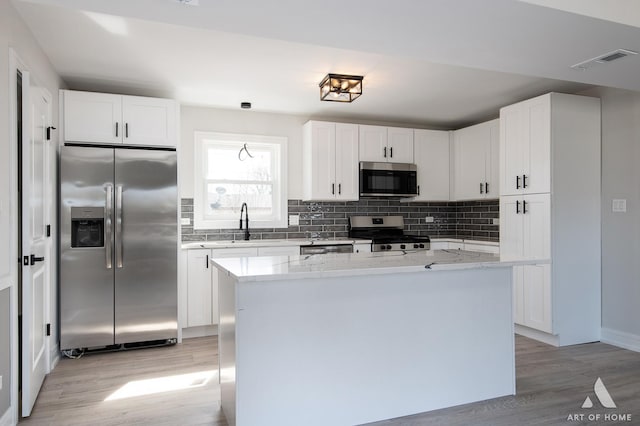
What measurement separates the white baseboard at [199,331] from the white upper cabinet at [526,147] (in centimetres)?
334

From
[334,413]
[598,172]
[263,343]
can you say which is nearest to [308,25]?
[263,343]

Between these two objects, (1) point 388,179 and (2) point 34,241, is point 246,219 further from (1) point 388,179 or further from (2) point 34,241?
(2) point 34,241

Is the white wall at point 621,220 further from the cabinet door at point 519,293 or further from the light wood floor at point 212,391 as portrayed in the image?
the cabinet door at point 519,293

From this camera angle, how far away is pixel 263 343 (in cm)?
213

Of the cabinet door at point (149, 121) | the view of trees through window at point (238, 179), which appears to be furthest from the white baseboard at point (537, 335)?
the cabinet door at point (149, 121)

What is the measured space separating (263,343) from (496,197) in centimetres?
354

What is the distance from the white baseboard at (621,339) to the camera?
3.62 meters

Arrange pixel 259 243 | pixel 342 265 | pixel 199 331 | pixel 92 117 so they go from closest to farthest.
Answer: pixel 342 265, pixel 92 117, pixel 199 331, pixel 259 243

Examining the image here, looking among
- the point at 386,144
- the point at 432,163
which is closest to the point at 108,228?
the point at 386,144

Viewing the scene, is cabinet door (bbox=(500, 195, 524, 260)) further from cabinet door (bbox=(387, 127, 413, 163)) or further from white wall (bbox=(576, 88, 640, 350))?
cabinet door (bbox=(387, 127, 413, 163))

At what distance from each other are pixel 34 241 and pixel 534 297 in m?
4.15

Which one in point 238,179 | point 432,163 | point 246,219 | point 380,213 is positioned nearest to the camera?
point 246,219

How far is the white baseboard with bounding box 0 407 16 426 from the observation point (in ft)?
7.19

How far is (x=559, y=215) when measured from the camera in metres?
3.74
